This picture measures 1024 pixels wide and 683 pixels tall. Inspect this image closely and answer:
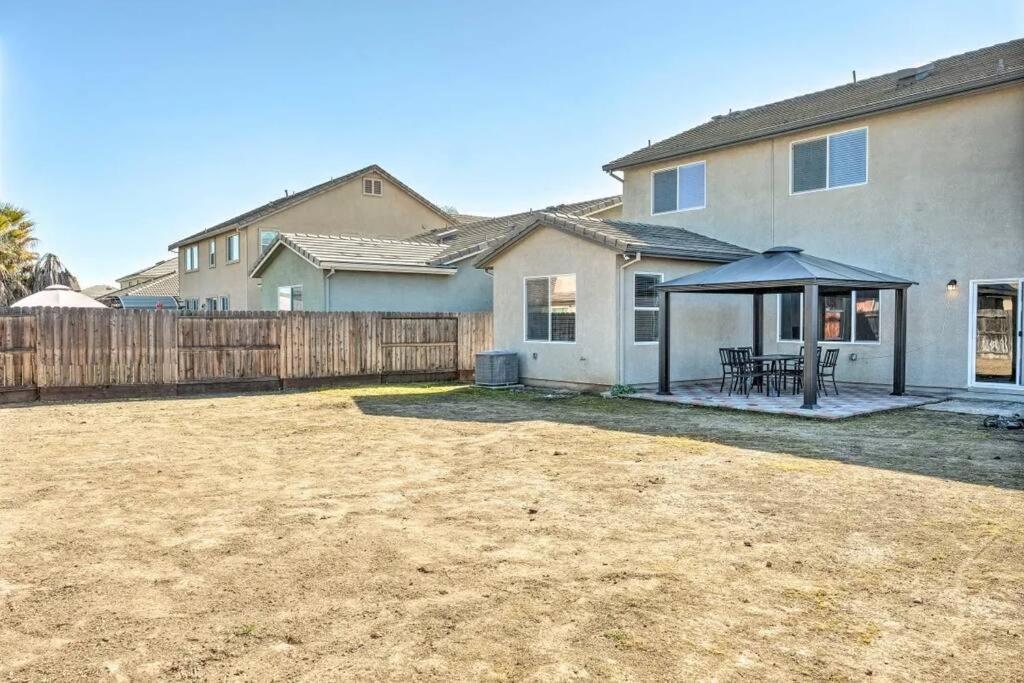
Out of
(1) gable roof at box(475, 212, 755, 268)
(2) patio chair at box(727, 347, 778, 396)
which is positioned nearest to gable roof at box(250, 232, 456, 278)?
(1) gable roof at box(475, 212, 755, 268)

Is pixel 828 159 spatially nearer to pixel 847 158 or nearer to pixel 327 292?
pixel 847 158

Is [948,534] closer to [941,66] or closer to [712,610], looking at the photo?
[712,610]

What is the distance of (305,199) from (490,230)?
8.58m

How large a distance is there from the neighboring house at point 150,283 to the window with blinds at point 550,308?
97.5 feet

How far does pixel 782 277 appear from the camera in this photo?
11.4 metres

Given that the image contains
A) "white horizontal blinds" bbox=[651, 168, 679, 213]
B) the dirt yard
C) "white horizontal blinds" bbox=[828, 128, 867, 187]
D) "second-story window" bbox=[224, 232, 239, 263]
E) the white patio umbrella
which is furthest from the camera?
"second-story window" bbox=[224, 232, 239, 263]

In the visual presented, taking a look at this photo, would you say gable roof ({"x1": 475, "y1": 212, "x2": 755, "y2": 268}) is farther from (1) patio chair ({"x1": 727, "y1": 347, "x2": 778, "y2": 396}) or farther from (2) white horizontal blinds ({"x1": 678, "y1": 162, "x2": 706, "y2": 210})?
(1) patio chair ({"x1": 727, "y1": 347, "x2": 778, "y2": 396})

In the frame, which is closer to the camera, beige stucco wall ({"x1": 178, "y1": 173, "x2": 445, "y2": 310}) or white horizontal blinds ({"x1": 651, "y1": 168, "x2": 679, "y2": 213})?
white horizontal blinds ({"x1": 651, "y1": 168, "x2": 679, "y2": 213})

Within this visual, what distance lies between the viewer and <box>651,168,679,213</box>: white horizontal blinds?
683 inches

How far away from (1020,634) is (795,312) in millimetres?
12370

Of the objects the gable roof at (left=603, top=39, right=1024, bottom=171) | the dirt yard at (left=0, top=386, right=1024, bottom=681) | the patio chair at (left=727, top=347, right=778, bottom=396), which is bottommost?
the dirt yard at (left=0, top=386, right=1024, bottom=681)

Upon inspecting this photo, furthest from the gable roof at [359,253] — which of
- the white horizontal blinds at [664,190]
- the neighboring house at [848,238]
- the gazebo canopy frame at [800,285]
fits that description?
the gazebo canopy frame at [800,285]

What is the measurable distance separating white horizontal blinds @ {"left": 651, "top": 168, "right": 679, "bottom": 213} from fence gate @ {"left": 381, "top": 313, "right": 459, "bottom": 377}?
562cm

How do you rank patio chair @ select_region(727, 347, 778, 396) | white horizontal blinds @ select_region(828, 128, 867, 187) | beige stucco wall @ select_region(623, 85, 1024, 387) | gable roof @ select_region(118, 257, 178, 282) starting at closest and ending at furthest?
beige stucco wall @ select_region(623, 85, 1024, 387)
patio chair @ select_region(727, 347, 778, 396)
white horizontal blinds @ select_region(828, 128, 867, 187)
gable roof @ select_region(118, 257, 178, 282)
